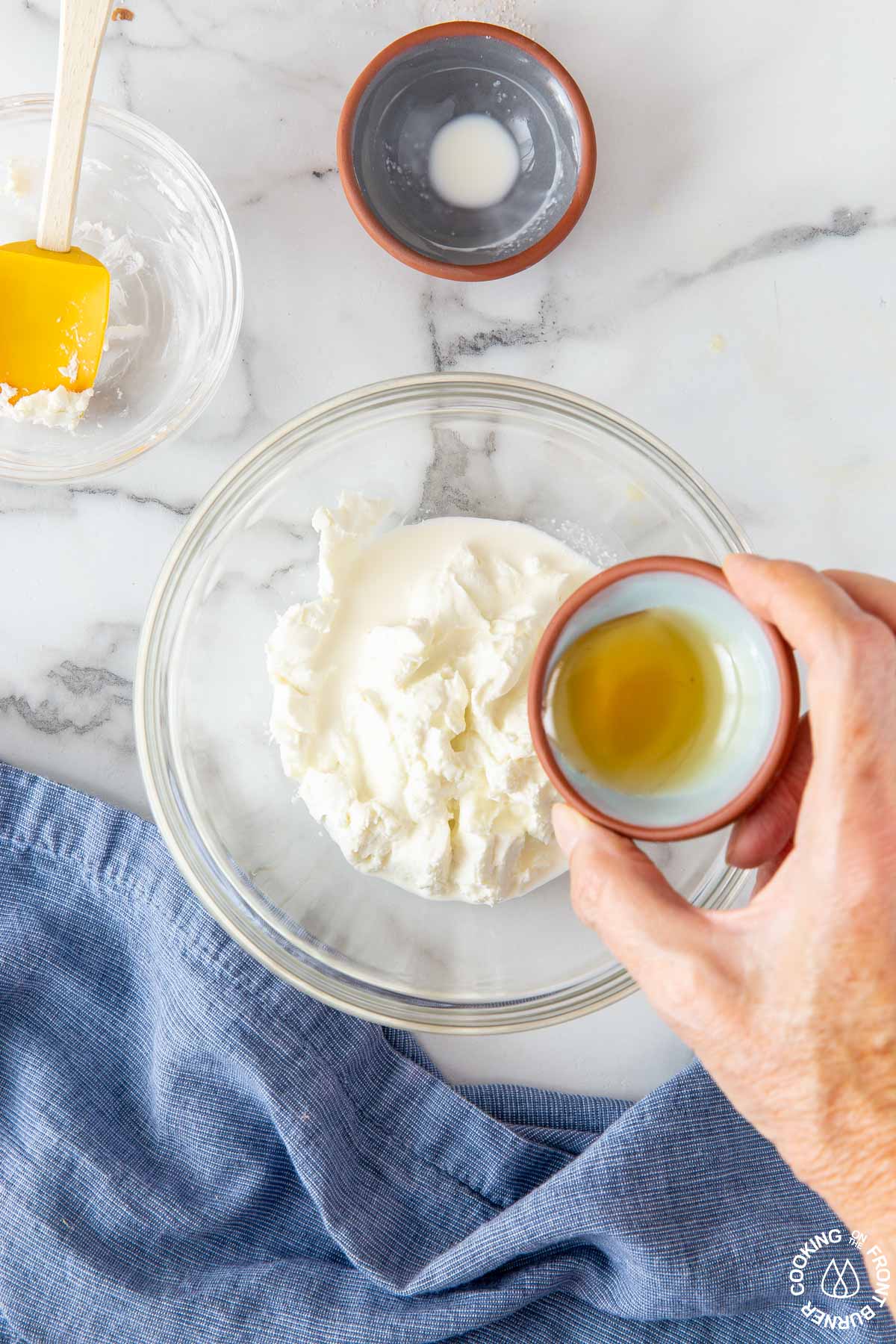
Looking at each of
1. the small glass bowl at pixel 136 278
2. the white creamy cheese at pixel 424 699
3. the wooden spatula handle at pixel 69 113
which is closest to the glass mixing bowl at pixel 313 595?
the white creamy cheese at pixel 424 699

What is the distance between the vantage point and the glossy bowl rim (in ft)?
5.11

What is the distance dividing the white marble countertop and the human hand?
58 cm

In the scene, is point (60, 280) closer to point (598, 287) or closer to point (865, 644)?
point (598, 287)

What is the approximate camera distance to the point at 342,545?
1618 mm

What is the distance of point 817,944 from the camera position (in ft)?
3.64

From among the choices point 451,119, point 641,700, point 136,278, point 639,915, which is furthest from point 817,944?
point 136,278

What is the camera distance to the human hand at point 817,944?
1097 millimetres

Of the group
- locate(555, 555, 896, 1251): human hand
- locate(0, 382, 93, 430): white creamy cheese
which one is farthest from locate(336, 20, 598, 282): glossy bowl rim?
locate(555, 555, 896, 1251): human hand

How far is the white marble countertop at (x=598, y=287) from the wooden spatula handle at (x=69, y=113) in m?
0.17

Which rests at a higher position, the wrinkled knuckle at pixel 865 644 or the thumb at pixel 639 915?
the wrinkled knuckle at pixel 865 644

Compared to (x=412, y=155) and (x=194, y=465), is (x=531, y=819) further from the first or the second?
(x=412, y=155)

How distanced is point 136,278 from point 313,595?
1.99 ft

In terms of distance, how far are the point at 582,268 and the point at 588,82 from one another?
286 millimetres

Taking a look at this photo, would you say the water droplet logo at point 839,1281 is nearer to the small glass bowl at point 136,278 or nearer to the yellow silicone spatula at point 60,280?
the small glass bowl at point 136,278
